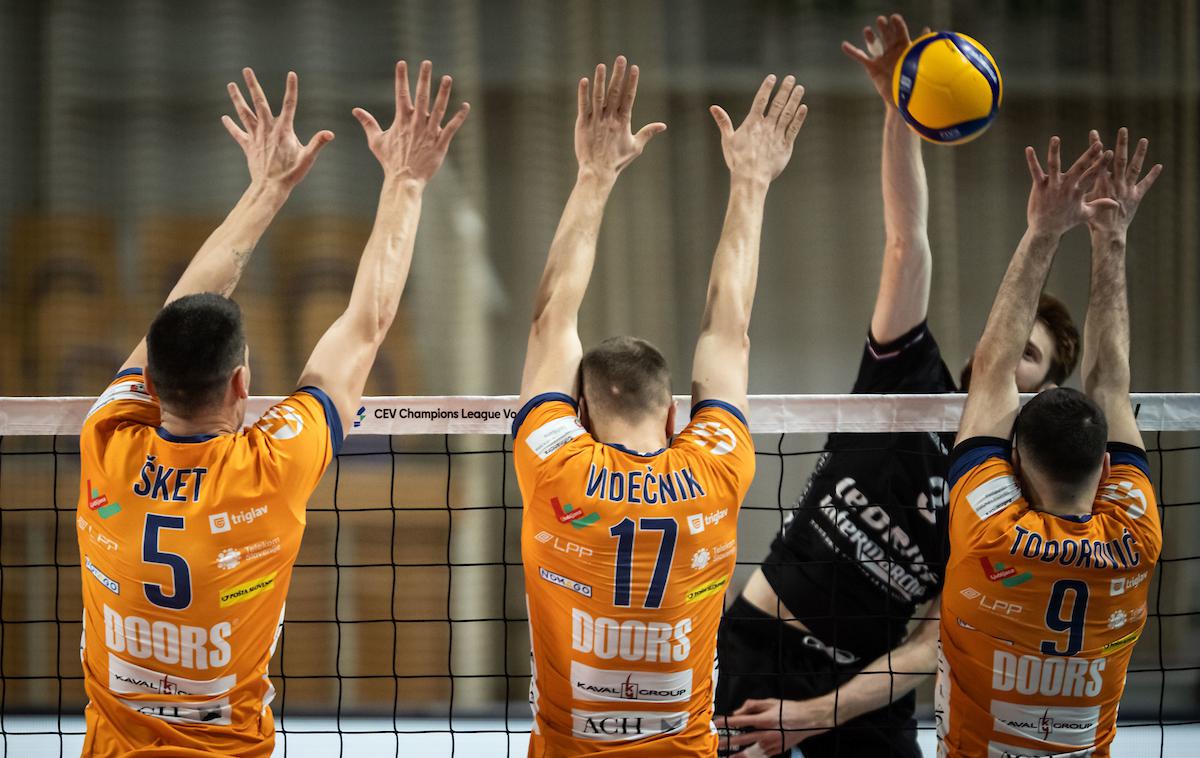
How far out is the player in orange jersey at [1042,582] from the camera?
8.99 ft

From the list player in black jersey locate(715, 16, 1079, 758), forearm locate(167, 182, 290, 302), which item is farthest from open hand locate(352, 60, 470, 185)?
player in black jersey locate(715, 16, 1079, 758)

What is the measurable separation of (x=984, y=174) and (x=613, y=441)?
17.8 feet

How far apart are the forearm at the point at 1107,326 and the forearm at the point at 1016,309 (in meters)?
0.21

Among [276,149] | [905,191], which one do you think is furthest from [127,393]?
[905,191]

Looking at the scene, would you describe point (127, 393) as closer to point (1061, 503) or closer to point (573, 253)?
point (573, 253)

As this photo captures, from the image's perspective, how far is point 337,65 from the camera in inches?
286

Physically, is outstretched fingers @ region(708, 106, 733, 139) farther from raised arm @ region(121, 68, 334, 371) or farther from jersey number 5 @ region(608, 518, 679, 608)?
jersey number 5 @ region(608, 518, 679, 608)

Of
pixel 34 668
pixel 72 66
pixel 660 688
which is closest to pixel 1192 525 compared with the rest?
pixel 660 688

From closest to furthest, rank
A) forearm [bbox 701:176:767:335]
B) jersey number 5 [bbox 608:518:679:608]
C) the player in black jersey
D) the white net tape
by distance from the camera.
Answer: jersey number 5 [bbox 608:518:679:608], forearm [bbox 701:176:767:335], the white net tape, the player in black jersey

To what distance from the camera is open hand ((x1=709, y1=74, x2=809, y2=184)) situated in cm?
334

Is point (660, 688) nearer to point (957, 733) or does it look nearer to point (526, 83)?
point (957, 733)

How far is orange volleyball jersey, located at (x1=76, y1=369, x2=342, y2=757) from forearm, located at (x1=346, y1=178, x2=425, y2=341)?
44 cm

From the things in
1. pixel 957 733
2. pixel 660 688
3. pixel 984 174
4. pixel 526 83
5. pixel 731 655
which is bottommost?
pixel 731 655

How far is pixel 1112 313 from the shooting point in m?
3.18
